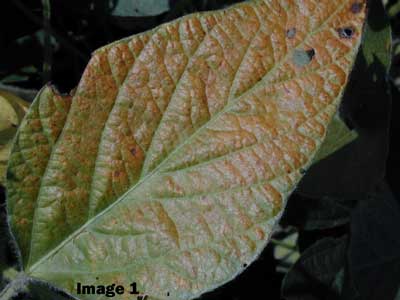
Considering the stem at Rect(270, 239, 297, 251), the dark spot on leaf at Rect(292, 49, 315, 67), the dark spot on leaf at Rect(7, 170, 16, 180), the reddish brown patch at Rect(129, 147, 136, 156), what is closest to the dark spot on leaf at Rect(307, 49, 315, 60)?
the dark spot on leaf at Rect(292, 49, 315, 67)

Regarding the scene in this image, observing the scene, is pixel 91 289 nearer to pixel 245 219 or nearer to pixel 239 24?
pixel 245 219

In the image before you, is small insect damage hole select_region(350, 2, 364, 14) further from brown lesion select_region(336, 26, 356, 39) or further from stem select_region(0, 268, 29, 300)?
stem select_region(0, 268, 29, 300)

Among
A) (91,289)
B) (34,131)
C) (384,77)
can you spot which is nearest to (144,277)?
(91,289)

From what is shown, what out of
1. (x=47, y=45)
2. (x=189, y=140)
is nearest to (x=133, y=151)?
(x=189, y=140)

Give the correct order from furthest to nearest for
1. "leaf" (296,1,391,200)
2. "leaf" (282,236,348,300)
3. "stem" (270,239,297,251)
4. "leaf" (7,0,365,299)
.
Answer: "stem" (270,239,297,251) < "leaf" (282,236,348,300) < "leaf" (296,1,391,200) < "leaf" (7,0,365,299)

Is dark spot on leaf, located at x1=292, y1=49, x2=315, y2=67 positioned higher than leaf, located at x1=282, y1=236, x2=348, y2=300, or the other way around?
dark spot on leaf, located at x1=292, y1=49, x2=315, y2=67

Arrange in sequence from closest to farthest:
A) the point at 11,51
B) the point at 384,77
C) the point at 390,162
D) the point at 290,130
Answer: the point at 290,130
the point at 384,77
the point at 390,162
the point at 11,51

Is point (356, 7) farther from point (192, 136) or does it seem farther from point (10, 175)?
point (10, 175)

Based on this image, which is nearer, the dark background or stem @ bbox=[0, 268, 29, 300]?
stem @ bbox=[0, 268, 29, 300]
